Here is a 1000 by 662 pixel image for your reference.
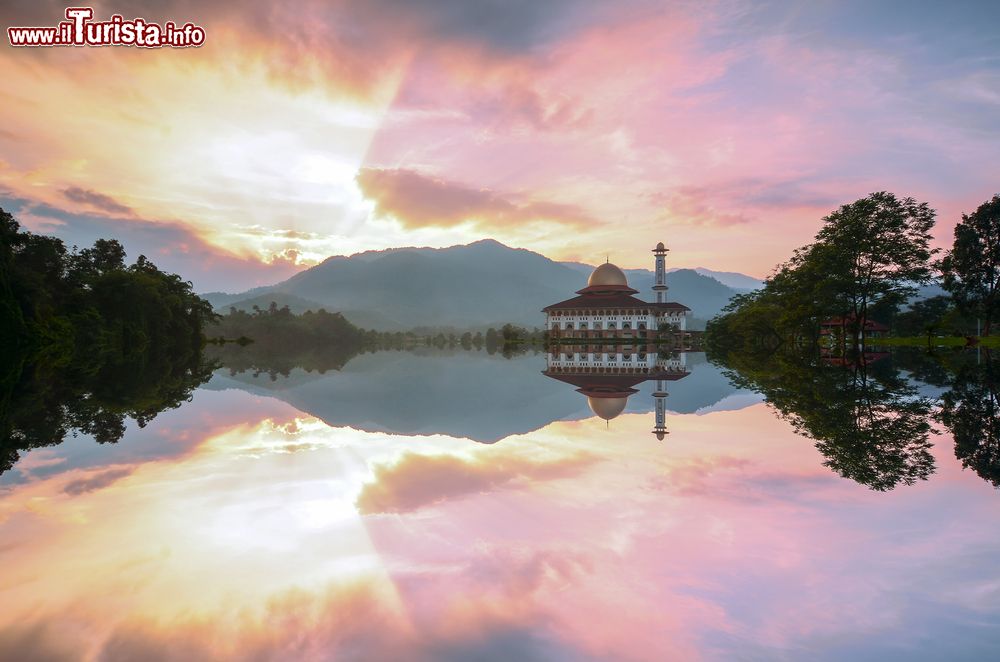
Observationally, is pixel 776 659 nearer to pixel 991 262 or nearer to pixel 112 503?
pixel 112 503

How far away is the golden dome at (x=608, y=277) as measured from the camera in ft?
326

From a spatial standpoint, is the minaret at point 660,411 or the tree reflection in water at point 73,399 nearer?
the tree reflection in water at point 73,399

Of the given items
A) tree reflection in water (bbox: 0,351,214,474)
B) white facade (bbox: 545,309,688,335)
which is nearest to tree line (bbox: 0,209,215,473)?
tree reflection in water (bbox: 0,351,214,474)

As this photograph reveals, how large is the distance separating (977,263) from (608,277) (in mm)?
55341

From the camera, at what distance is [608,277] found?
327 ft

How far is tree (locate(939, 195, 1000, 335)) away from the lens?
48156 mm

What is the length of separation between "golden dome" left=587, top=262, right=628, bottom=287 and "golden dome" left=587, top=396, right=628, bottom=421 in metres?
80.2

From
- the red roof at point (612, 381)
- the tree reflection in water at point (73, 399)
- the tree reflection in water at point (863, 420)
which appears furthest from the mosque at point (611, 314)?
the tree reflection in water at point (73, 399)

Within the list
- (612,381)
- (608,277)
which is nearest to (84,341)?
(612,381)

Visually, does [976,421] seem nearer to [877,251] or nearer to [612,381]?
[612,381]

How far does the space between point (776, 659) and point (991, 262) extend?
59893mm

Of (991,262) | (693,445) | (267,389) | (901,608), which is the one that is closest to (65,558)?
(901,608)

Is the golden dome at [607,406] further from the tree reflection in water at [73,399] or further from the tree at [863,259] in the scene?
the tree at [863,259]

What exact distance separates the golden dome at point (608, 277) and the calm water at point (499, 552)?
89623 millimetres
